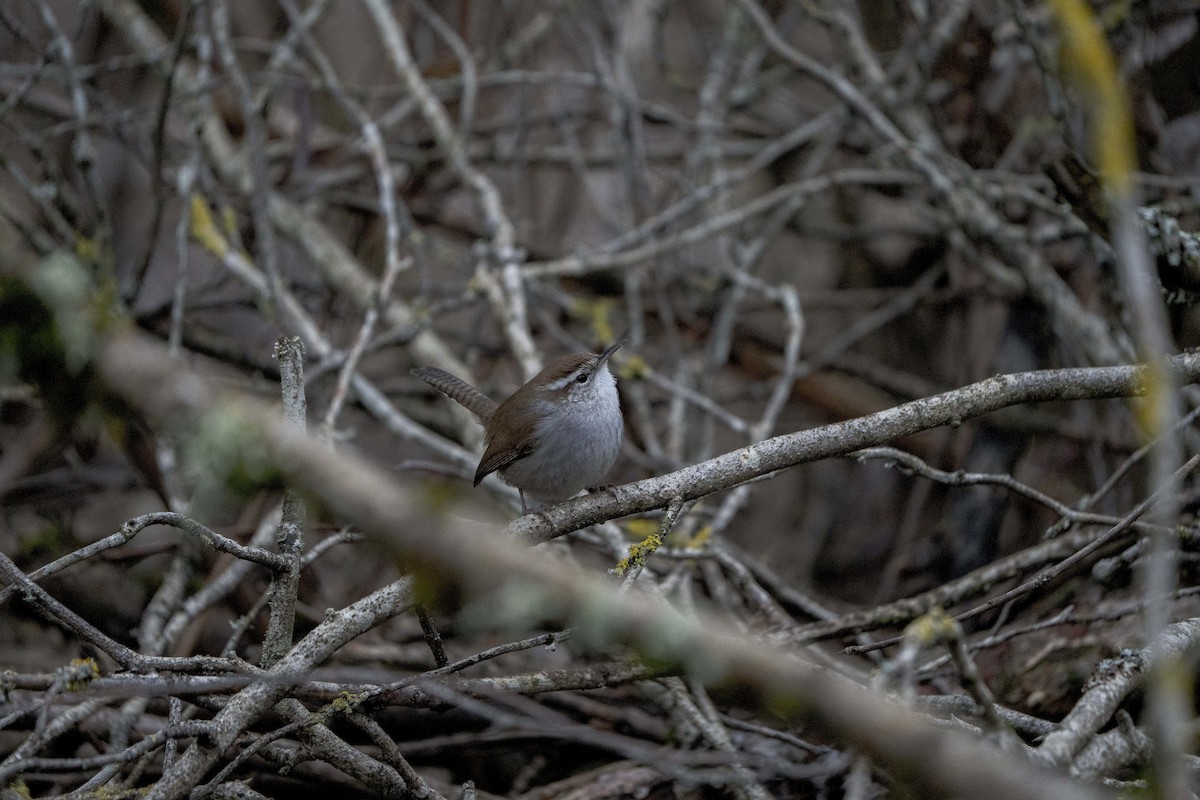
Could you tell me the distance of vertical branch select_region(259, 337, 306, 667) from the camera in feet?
7.64

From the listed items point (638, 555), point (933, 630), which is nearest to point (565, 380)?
point (638, 555)

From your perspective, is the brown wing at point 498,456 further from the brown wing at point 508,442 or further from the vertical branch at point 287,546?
the vertical branch at point 287,546

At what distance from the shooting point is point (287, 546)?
233 centimetres

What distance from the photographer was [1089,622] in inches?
123

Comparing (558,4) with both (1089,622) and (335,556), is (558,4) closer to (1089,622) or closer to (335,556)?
(335,556)

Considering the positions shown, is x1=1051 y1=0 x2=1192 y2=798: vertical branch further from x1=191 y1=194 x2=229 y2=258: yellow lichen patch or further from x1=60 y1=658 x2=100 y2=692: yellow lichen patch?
x1=191 y1=194 x2=229 y2=258: yellow lichen patch

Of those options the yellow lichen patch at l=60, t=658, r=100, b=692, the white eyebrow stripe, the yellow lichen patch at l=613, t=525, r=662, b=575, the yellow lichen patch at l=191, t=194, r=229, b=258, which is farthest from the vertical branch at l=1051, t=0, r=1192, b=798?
the yellow lichen patch at l=191, t=194, r=229, b=258

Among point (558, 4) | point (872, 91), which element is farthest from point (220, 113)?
point (872, 91)

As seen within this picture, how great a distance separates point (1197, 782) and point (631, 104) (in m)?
4.20

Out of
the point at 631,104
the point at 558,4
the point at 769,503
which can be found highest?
the point at 558,4

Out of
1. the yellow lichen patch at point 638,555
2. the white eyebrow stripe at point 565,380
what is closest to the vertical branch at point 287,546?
the yellow lichen patch at point 638,555

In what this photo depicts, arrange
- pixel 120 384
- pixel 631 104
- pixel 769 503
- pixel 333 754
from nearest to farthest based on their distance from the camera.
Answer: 1. pixel 120 384
2. pixel 333 754
3. pixel 631 104
4. pixel 769 503

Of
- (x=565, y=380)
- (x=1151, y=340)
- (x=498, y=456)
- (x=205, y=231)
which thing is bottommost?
(x=498, y=456)

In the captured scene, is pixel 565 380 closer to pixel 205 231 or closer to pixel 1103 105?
pixel 205 231
